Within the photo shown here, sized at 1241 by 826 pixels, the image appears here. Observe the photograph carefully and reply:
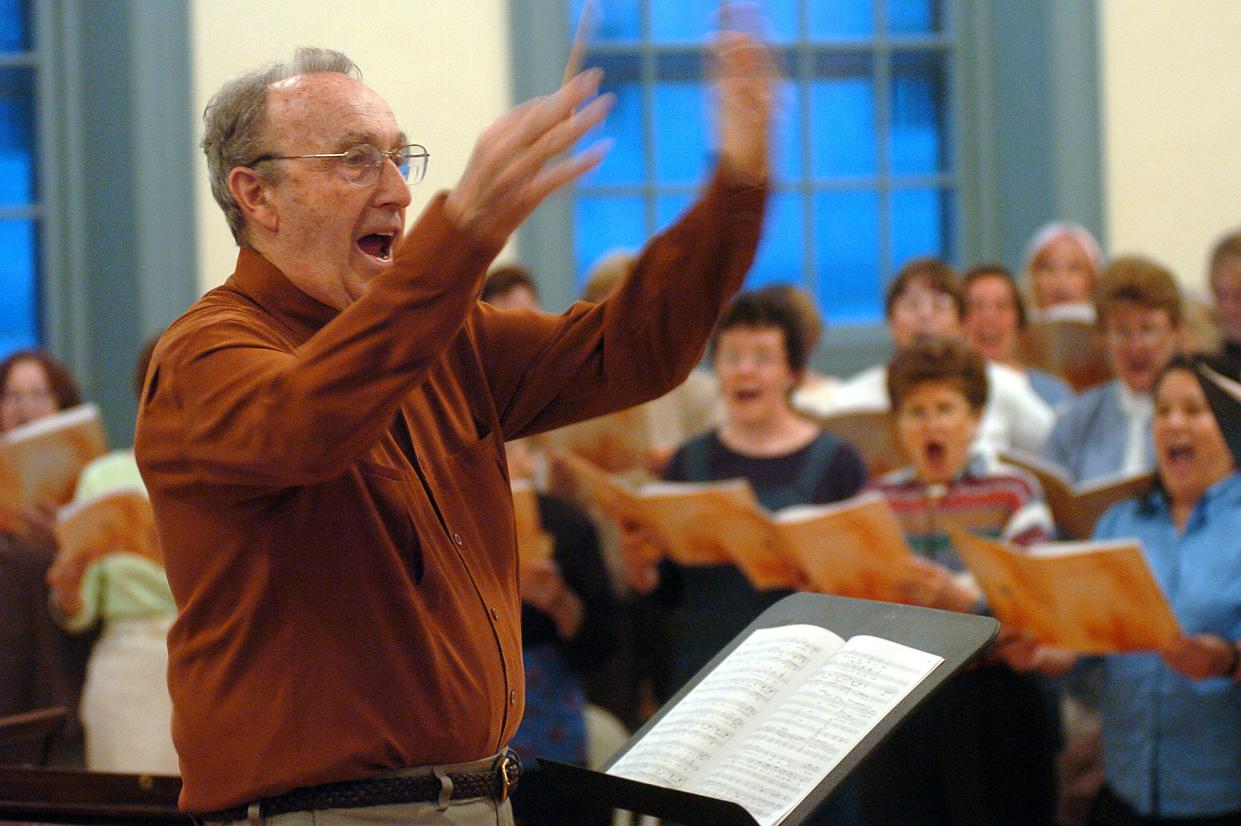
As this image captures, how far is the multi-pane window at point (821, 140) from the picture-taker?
20.4ft

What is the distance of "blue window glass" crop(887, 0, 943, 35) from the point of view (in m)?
6.33

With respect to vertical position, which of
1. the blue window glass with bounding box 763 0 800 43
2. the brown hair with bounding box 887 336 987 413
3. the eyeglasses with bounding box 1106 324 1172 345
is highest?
the blue window glass with bounding box 763 0 800 43

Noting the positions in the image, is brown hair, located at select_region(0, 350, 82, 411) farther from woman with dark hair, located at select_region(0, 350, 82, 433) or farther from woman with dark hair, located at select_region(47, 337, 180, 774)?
woman with dark hair, located at select_region(47, 337, 180, 774)

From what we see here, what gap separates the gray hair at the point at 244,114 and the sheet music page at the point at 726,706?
2.50 ft

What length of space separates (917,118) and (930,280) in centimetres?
188

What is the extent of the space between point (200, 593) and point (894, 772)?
2.30 meters

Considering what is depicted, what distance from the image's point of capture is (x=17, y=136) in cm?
595

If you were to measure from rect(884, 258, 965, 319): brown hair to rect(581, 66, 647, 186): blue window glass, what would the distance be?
1.73 meters

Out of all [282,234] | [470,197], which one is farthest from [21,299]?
[470,197]

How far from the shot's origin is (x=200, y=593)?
1.72 m

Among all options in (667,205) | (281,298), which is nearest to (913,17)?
(667,205)

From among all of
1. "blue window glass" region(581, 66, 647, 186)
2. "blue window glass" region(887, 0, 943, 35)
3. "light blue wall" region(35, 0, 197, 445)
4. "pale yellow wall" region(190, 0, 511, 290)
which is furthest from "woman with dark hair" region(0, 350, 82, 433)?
"blue window glass" region(887, 0, 943, 35)

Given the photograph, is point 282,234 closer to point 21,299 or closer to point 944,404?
point 944,404

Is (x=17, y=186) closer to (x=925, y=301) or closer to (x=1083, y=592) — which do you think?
(x=925, y=301)
